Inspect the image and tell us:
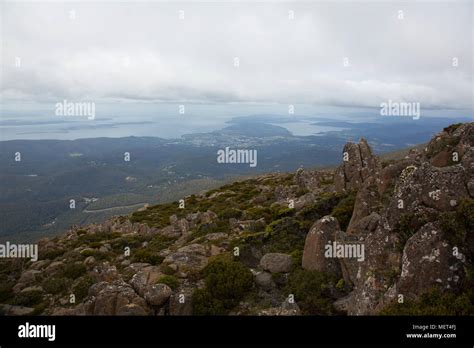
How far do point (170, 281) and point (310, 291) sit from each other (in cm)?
735

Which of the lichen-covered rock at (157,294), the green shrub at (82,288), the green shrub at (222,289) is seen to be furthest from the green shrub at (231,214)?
the lichen-covered rock at (157,294)

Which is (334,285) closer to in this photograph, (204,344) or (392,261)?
(392,261)

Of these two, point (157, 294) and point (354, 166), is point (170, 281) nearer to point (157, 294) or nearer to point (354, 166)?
point (157, 294)

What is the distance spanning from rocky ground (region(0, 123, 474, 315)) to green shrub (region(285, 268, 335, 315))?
0.05 m

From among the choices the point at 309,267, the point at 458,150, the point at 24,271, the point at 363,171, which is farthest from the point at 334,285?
the point at 24,271

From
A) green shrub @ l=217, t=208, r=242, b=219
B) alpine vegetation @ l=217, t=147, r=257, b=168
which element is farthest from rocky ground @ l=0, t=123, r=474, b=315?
alpine vegetation @ l=217, t=147, r=257, b=168

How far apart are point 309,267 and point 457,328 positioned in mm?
7054

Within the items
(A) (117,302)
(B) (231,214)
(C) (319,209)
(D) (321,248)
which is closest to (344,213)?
(C) (319,209)

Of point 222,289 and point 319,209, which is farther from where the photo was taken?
point 319,209

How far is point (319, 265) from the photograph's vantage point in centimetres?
1612

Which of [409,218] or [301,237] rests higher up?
[409,218]

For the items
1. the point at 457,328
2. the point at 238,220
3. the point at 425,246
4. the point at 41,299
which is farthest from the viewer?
the point at 238,220

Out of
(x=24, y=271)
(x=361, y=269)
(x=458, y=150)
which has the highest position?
(x=458, y=150)

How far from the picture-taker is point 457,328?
10359mm
